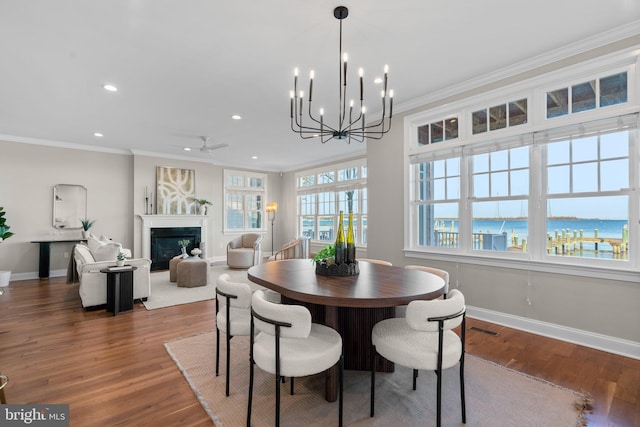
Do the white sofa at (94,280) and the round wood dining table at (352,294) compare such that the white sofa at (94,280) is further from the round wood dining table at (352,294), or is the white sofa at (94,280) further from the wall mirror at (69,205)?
the wall mirror at (69,205)

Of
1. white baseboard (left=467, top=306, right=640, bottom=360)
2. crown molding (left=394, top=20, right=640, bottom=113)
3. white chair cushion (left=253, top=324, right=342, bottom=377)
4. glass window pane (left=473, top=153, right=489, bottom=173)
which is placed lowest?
white baseboard (left=467, top=306, right=640, bottom=360)

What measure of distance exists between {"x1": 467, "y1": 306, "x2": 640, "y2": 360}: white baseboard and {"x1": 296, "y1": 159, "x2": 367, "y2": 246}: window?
3814 millimetres

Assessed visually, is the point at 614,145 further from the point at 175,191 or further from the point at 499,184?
the point at 175,191

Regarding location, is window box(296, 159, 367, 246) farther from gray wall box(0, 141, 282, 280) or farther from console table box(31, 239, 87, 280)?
console table box(31, 239, 87, 280)

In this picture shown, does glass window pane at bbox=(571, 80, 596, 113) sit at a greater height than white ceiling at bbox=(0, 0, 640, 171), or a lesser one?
lesser

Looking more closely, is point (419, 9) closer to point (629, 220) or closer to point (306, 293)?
point (306, 293)

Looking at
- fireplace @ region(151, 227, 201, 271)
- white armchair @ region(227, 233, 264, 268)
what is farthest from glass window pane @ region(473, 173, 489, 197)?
fireplace @ region(151, 227, 201, 271)

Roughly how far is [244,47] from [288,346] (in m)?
2.70

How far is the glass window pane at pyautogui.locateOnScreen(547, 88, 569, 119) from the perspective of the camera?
119 inches

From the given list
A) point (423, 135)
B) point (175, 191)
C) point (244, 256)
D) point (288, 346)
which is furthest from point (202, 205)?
point (288, 346)

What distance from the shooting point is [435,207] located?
→ 4113mm

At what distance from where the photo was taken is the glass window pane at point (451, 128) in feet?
12.7

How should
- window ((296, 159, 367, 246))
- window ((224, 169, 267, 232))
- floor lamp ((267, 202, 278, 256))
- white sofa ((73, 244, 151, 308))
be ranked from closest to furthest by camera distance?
white sofa ((73, 244, 151, 308)) < window ((296, 159, 367, 246)) < window ((224, 169, 267, 232)) < floor lamp ((267, 202, 278, 256))

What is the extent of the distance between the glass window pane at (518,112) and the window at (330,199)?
384 cm
